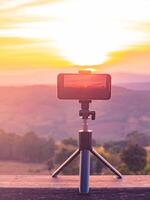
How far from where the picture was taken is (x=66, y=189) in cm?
300

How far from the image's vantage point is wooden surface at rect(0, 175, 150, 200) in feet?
9.70

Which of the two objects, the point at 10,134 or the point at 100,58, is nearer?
the point at 100,58

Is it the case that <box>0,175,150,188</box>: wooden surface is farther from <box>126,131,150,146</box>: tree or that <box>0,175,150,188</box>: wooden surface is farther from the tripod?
<box>126,131,150,146</box>: tree

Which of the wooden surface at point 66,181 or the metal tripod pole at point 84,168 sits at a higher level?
the metal tripod pole at point 84,168

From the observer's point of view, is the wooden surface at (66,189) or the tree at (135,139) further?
the tree at (135,139)

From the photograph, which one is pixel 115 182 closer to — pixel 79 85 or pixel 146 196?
pixel 146 196

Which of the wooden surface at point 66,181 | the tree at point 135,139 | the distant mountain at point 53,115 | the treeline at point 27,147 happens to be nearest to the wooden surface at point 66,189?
the wooden surface at point 66,181

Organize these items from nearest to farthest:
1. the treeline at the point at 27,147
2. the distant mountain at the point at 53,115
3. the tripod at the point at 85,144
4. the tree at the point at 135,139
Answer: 1. the tripod at the point at 85,144
2. the tree at the point at 135,139
3. the treeline at the point at 27,147
4. the distant mountain at the point at 53,115

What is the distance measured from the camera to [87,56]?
3113 millimetres

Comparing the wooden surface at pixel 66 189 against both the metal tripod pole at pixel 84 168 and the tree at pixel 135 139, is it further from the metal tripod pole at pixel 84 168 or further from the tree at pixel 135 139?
the tree at pixel 135 139

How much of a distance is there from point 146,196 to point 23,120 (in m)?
11.1

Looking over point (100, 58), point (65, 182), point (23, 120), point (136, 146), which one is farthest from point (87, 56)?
point (23, 120)

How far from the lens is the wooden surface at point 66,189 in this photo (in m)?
2.96

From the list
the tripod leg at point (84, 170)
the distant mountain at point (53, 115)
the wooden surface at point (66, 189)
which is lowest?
the distant mountain at point (53, 115)
